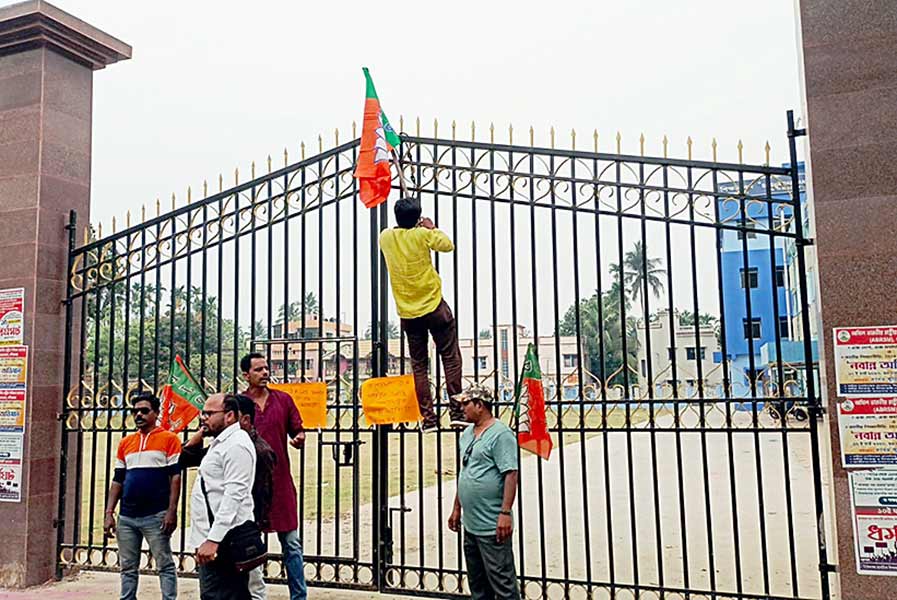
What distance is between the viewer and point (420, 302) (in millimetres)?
5547

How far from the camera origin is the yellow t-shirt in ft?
18.0

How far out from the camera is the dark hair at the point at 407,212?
5523 mm

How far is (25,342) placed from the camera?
6613 millimetres

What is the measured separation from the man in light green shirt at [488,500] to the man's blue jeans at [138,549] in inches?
87.5

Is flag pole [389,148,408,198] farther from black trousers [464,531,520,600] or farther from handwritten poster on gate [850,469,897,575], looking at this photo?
handwritten poster on gate [850,469,897,575]

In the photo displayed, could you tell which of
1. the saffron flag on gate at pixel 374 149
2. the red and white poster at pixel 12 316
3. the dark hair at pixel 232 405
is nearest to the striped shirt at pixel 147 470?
the dark hair at pixel 232 405

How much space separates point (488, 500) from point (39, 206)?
195 inches

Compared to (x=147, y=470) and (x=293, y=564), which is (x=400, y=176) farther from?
(x=293, y=564)

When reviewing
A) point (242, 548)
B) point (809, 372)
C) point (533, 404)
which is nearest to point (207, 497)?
point (242, 548)

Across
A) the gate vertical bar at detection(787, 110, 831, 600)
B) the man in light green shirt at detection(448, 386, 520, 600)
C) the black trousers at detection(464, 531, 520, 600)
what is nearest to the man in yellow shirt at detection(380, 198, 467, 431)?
the man in light green shirt at detection(448, 386, 520, 600)

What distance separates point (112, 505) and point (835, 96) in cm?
552

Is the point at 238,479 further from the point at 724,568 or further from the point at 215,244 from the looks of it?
the point at 724,568

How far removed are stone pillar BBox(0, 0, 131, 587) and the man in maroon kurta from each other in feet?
8.57

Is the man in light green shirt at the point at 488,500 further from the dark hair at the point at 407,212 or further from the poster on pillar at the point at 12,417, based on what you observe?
the poster on pillar at the point at 12,417
